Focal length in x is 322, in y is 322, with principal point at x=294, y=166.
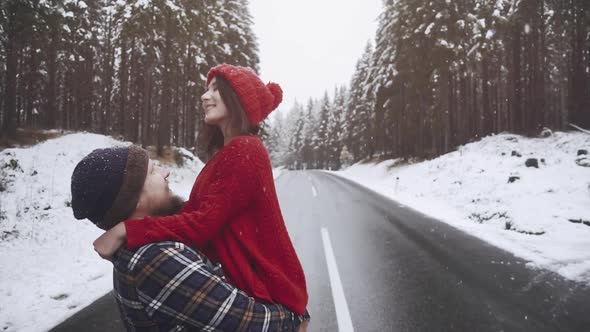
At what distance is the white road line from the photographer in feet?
12.3

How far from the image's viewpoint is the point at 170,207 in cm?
144

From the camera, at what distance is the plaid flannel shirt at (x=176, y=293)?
3.62 ft

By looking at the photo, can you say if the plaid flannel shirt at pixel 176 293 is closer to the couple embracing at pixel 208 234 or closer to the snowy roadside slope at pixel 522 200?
the couple embracing at pixel 208 234

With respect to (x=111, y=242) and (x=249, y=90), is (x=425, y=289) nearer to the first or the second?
(x=249, y=90)

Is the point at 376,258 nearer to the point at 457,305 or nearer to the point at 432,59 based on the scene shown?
the point at 457,305

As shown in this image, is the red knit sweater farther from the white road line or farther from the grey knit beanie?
the white road line

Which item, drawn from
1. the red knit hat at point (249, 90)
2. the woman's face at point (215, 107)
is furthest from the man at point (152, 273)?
the red knit hat at point (249, 90)

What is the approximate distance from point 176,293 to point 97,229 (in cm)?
821

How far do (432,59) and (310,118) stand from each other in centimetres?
Answer: 4977

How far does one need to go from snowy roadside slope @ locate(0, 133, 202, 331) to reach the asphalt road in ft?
1.81

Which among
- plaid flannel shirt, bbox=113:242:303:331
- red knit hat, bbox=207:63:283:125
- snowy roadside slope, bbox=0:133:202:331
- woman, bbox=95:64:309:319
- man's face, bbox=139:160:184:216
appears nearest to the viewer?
plaid flannel shirt, bbox=113:242:303:331

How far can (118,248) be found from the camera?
1179mm

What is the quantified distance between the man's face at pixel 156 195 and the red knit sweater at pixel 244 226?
83mm

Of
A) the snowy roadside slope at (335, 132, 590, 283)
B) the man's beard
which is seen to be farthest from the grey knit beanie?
the snowy roadside slope at (335, 132, 590, 283)
